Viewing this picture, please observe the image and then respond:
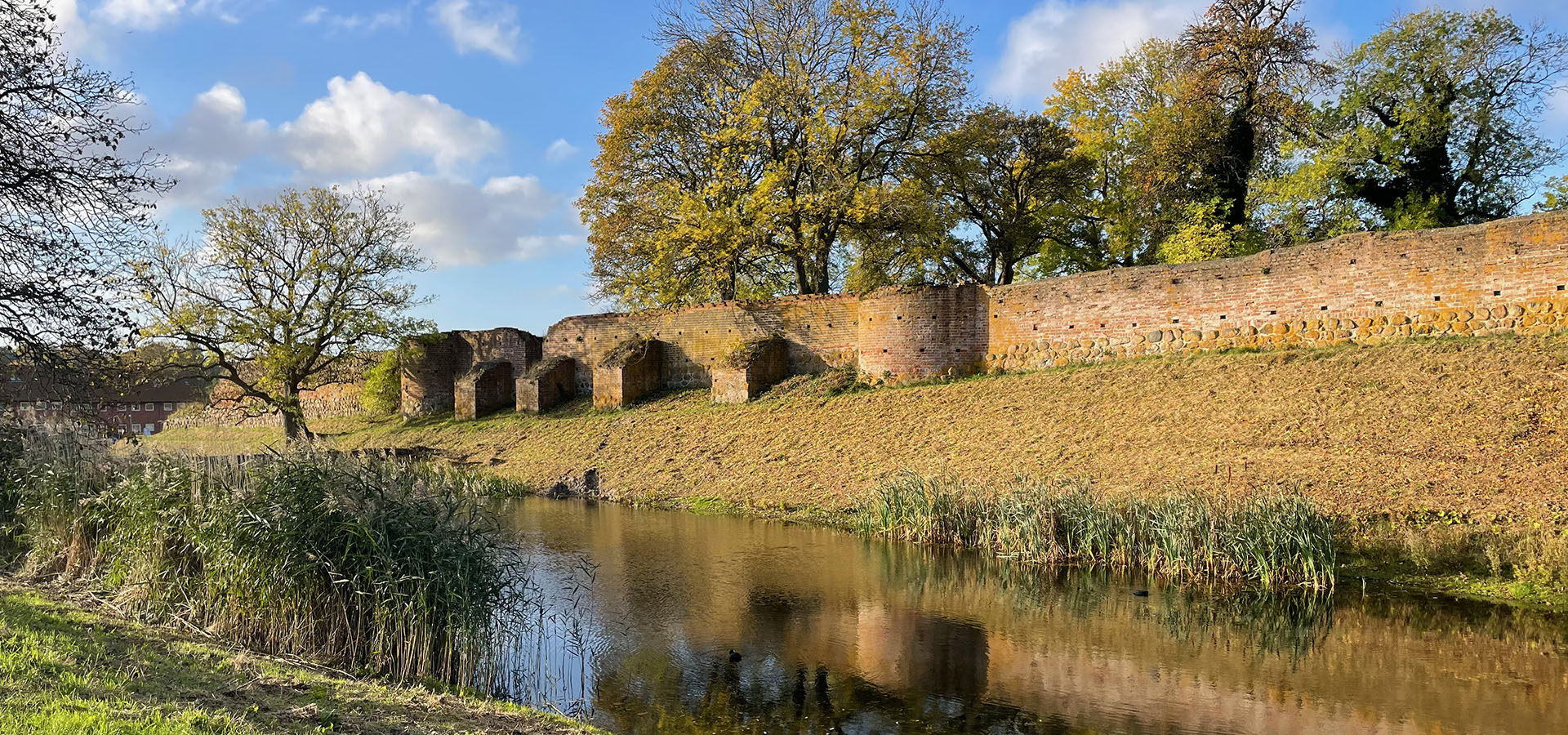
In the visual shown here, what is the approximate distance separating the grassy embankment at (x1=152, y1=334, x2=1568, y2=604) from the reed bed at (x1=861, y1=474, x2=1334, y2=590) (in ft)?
1.43

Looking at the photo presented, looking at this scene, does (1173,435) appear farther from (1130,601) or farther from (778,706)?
(778,706)

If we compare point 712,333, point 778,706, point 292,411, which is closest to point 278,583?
point 778,706

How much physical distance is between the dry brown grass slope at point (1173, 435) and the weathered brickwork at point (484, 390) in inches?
192

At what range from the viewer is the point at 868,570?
11570 mm

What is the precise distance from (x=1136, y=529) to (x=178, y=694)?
962cm

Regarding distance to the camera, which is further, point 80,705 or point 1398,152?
point 1398,152

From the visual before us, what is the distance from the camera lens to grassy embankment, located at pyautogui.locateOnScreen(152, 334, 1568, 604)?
34.4ft

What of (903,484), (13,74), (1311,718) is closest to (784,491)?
(903,484)

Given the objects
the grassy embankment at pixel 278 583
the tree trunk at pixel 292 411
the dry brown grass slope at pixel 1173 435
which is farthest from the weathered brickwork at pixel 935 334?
the tree trunk at pixel 292 411

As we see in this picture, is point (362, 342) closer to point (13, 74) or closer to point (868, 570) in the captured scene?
point (13, 74)

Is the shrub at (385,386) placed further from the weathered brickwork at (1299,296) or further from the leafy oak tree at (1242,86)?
the leafy oak tree at (1242,86)

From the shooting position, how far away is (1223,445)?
13719 millimetres

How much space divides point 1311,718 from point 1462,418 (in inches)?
316

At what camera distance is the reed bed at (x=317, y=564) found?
7.23 m
